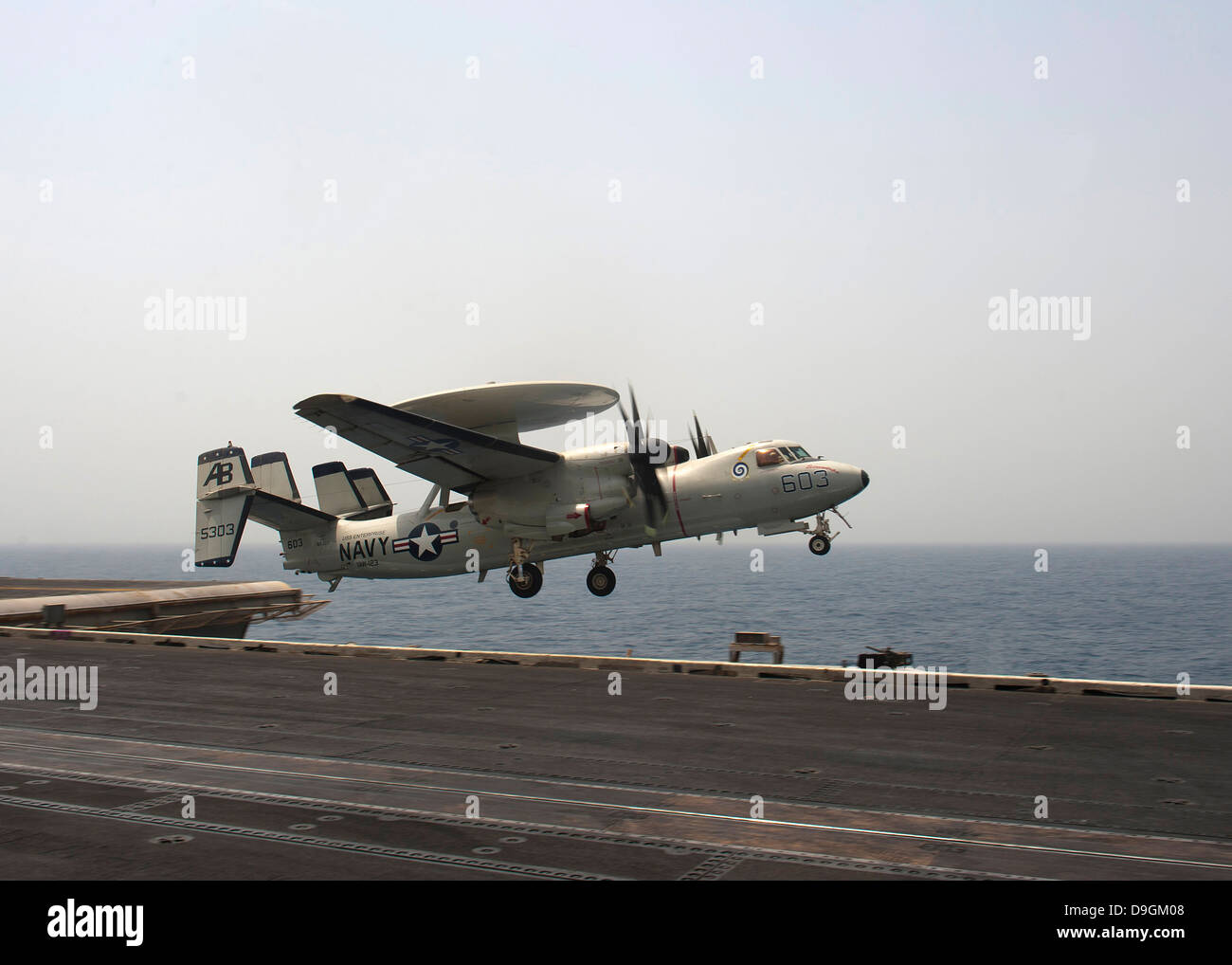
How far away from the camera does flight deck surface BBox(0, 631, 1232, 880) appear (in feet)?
33.4

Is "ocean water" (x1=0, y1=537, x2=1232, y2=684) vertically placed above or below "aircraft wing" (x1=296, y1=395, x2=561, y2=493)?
below

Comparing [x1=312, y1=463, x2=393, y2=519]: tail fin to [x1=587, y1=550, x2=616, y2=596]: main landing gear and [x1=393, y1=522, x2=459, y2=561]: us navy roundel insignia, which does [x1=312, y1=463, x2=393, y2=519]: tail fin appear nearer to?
[x1=393, y1=522, x2=459, y2=561]: us navy roundel insignia

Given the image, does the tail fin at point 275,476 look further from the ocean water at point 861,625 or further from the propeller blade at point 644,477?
the ocean water at point 861,625

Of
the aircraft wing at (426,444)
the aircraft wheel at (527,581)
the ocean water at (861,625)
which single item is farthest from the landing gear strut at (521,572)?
the ocean water at (861,625)

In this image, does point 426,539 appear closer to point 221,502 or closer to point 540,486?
point 540,486

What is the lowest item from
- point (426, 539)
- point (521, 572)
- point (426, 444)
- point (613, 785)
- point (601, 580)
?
point (613, 785)

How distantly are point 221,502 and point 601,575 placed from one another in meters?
13.6

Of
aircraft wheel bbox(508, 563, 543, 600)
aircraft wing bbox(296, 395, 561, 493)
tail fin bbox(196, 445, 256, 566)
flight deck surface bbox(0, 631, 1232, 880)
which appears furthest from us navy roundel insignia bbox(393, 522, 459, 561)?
flight deck surface bbox(0, 631, 1232, 880)

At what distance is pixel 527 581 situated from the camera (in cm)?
2920

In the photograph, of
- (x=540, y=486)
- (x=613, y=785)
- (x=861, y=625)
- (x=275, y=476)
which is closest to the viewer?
(x=613, y=785)

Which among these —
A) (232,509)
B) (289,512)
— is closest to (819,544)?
(289,512)

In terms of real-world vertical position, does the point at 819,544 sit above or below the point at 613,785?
above

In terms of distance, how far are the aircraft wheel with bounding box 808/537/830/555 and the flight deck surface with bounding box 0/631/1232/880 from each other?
5.37 m

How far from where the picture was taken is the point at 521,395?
2614 cm
